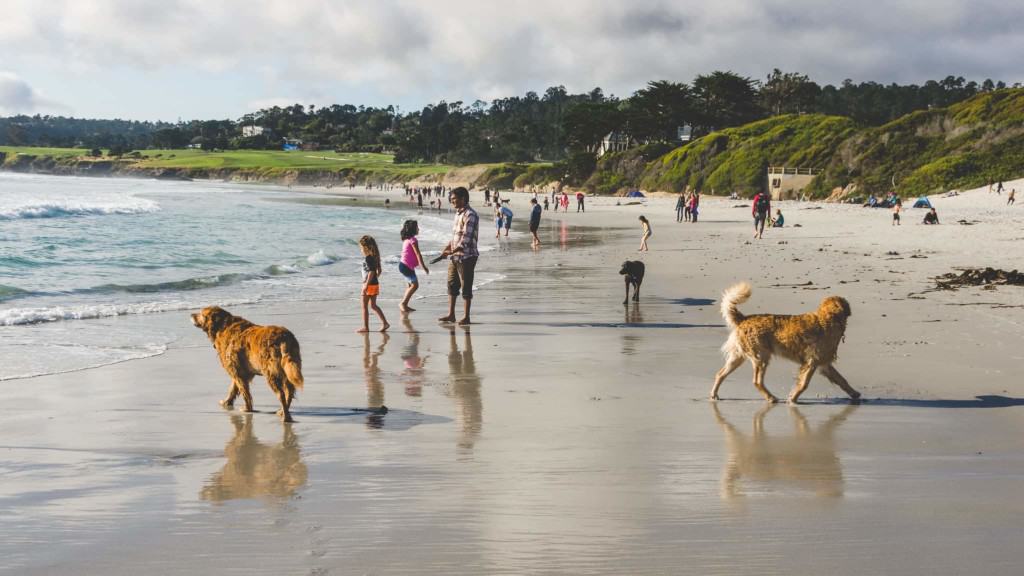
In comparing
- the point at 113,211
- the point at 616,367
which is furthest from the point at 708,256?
the point at 113,211

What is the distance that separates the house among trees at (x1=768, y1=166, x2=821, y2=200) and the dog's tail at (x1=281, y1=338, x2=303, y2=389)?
69.5 m

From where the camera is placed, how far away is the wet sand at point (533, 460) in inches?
160

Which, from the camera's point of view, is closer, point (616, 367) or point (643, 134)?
point (616, 367)

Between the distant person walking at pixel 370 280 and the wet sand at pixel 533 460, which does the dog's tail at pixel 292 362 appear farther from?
the distant person walking at pixel 370 280

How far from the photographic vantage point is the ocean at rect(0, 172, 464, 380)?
1070cm

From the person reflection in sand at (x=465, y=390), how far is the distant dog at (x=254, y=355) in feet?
4.25

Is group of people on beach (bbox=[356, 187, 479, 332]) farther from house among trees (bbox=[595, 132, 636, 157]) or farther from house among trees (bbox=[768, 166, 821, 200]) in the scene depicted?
house among trees (bbox=[595, 132, 636, 157])

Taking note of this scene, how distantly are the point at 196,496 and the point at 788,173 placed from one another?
2947 inches

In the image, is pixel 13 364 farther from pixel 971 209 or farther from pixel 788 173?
pixel 788 173

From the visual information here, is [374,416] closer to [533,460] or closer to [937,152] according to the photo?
[533,460]

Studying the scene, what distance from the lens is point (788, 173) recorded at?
74688mm

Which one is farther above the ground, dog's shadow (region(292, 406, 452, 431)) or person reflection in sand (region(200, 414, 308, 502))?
person reflection in sand (region(200, 414, 308, 502))

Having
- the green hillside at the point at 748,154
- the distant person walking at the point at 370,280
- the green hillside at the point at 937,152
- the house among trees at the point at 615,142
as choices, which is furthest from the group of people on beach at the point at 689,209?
the house among trees at the point at 615,142

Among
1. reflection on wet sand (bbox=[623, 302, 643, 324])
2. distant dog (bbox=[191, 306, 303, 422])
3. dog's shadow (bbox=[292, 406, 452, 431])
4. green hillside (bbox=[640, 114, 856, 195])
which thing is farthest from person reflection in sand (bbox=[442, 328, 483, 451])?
green hillside (bbox=[640, 114, 856, 195])
